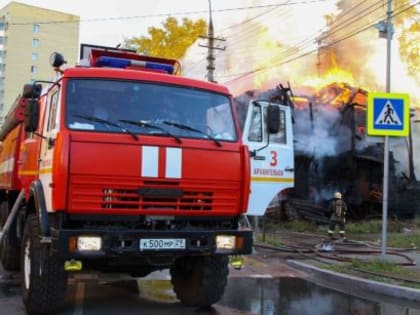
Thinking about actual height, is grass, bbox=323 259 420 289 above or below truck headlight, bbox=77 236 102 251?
below

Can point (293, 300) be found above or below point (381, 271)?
below

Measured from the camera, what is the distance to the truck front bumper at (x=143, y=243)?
586 centimetres

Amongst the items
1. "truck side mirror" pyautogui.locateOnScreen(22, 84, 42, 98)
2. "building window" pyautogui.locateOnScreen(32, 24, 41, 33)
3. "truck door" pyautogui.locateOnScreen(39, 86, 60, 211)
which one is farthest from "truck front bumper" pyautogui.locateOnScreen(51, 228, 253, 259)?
"building window" pyautogui.locateOnScreen(32, 24, 41, 33)

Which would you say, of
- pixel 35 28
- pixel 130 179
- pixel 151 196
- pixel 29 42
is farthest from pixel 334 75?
pixel 29 42

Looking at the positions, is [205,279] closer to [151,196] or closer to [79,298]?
[151,196]

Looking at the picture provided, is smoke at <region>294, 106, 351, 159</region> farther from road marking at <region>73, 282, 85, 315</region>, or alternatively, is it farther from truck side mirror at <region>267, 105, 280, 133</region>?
road marking at <region>73, 282, 85, 315</region>

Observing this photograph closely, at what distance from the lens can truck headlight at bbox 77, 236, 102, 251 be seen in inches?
232

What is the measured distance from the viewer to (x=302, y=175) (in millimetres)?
18703

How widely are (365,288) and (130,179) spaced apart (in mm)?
4502

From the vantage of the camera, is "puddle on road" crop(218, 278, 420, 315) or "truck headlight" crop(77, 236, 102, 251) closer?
"truck headlight" crop(77, 236, 102, 251)

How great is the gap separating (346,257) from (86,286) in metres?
5.55

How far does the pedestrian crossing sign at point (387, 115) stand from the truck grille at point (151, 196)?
14.6 ft

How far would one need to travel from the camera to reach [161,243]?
620cm

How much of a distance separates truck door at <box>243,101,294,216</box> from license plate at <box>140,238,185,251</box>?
546 centimetres
